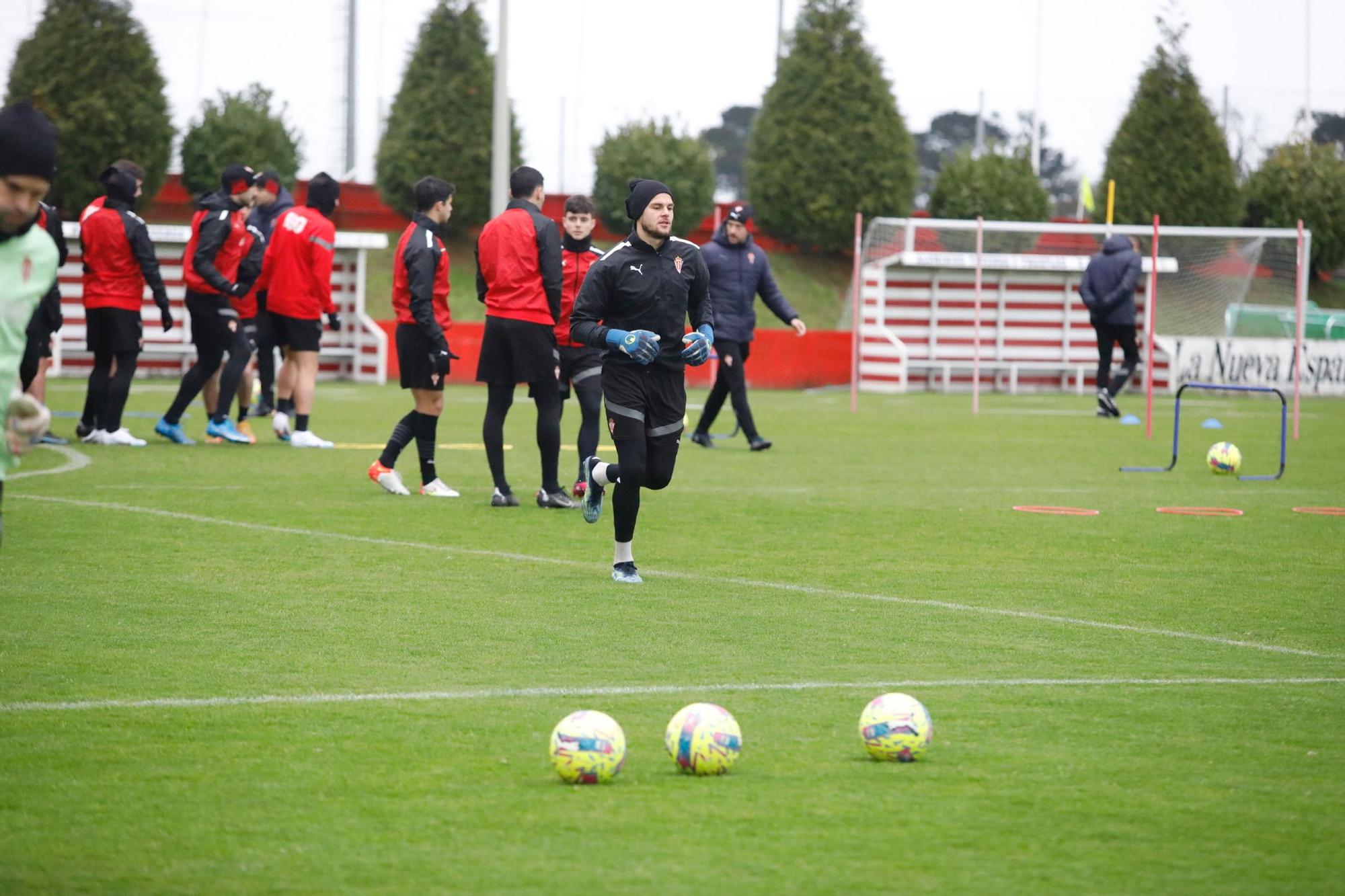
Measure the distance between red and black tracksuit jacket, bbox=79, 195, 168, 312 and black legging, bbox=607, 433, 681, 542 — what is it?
25.5ft

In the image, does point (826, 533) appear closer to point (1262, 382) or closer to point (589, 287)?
point (589, 287)

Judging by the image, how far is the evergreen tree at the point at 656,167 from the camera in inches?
1476

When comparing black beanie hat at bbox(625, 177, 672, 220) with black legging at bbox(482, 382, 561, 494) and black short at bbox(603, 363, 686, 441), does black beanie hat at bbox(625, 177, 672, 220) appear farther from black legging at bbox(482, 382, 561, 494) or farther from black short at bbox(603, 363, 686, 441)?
black legging at bbox(482, 382, 561, 494)

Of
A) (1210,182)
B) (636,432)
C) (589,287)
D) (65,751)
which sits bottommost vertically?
(65,751)

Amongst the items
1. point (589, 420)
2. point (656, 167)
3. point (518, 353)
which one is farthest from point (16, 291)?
point (656, 167)

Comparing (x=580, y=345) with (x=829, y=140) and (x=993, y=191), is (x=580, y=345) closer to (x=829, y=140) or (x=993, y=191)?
(x=829, y=140)

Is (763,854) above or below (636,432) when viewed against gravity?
below

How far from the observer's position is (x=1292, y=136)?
138 feet

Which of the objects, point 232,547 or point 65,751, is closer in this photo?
point 65,751

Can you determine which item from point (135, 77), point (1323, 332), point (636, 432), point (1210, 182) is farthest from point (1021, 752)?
point (1210, 182)

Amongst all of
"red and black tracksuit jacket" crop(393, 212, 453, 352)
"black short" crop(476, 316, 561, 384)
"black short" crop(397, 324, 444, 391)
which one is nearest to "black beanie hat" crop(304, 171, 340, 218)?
"red and black tracksuit jacket" crop(393, 212, 453, 352)

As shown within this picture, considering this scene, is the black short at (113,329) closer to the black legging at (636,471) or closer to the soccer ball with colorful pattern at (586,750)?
the black legging at (636,471)

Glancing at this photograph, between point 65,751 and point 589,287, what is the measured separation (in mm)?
4219

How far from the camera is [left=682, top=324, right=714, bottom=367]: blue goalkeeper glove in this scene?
27.9ft
